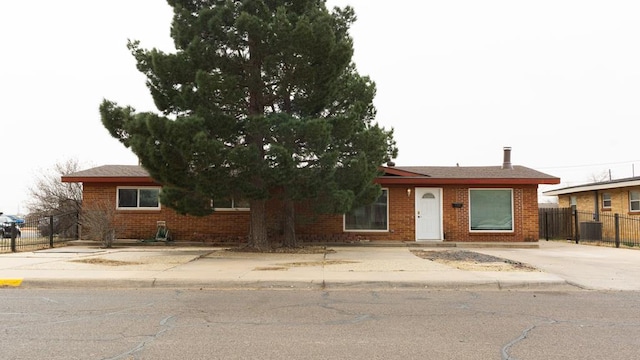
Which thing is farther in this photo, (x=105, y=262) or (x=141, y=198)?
(x=141, y=198)

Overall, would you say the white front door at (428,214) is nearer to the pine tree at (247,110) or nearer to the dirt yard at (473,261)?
the dirt yard at (473,261)

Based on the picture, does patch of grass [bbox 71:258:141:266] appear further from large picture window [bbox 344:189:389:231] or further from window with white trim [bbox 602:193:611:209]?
window with white trim [bbox 602:193:611:209]

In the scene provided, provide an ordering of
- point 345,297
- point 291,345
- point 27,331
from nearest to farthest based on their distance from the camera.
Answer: point 291,345
point 27,331
point 345,297

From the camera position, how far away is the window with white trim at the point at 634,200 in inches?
937

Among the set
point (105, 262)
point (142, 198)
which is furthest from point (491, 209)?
point (105, 262)

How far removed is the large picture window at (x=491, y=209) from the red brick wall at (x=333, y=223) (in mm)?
217

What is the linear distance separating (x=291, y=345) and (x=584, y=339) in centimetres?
341

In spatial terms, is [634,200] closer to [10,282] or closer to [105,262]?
[105,262]

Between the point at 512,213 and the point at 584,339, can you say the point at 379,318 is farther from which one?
the point at 512,213

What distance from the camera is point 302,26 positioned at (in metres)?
12.8

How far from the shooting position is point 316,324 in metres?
6.75

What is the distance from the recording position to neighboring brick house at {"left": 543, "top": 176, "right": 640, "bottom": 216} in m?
23.9

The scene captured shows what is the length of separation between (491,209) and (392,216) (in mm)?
3816

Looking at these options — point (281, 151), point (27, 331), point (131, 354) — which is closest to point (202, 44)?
point (281, 151)
